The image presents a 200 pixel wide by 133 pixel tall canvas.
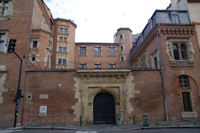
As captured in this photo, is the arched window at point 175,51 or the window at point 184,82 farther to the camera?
the arched window at point 175,51

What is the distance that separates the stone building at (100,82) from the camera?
14.7m

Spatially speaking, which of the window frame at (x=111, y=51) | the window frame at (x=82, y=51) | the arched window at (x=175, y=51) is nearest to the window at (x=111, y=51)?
the window frame at (x=111, y=51)

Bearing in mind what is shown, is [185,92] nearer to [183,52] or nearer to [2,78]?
[183,52]

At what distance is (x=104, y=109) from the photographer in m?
15.5

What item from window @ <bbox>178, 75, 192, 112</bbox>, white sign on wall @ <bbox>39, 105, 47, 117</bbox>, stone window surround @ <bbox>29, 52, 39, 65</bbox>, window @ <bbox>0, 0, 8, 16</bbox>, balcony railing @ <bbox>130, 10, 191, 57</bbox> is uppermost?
window @ <bbox>0, 0, 8, 16</bbox>

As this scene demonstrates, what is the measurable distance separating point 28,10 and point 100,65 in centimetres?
1723

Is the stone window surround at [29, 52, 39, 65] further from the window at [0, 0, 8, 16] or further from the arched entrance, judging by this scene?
the arched entrance

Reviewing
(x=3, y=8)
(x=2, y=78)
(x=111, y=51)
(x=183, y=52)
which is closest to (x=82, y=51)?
(x=111, y=51)

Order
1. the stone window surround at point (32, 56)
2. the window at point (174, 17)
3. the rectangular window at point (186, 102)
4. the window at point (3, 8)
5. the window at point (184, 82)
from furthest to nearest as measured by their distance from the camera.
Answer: the window at point (3, 8), the window at point (174, 17), the stone window surround at point (32, 56), the window at point (184, 82), the rectangular window at point (186, 102)

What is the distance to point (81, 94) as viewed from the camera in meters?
15.1

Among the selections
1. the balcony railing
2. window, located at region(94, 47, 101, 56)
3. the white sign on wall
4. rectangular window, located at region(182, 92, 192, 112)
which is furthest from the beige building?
the white sign on wall

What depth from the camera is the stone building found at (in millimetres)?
14664

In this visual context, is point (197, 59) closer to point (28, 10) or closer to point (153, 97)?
point (153, 97)

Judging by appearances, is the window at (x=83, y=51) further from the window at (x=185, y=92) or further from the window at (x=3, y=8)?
the window at (x=185, y=92)
